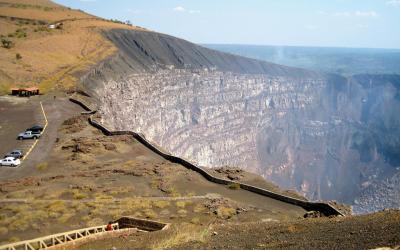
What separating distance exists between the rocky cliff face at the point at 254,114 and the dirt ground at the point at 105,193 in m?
28.2

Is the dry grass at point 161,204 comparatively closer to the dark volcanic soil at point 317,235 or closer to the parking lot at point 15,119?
the dark volcanic soil at point 317,235

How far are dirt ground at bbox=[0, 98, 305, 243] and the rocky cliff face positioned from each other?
28.2 metres

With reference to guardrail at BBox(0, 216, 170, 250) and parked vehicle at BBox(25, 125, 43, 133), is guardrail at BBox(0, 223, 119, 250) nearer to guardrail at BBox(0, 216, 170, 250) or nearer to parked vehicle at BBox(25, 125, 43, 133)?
guardrail at BBox(0, 216, 170, 250)

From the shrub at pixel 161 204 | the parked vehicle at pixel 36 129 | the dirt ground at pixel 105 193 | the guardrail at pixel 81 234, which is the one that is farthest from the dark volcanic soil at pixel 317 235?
the parked vehicle at pixel 36 129

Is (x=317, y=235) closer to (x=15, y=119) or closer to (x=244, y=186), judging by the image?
(x=244, y=186)

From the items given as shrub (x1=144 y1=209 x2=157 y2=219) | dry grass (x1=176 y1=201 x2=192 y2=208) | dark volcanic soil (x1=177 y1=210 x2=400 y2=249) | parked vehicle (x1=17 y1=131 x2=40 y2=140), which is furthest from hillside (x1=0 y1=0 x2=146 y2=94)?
dark volcanic soil (x1=177 y1=210 x2=400 y2=249)

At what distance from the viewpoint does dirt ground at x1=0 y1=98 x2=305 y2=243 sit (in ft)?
97.5

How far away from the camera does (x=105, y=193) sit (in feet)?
113

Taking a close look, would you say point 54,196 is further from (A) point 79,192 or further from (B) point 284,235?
(B) point 284,235

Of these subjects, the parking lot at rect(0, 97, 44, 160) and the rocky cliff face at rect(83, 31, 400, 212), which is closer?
the parking lot at rect(0, 97, 44, 160)

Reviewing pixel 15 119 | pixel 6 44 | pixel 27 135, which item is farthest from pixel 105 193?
pixel 6 44

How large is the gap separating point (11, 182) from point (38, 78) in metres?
40.3

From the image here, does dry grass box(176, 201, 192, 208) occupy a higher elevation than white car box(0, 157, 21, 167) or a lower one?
lower

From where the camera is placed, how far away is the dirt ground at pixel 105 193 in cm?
2970
